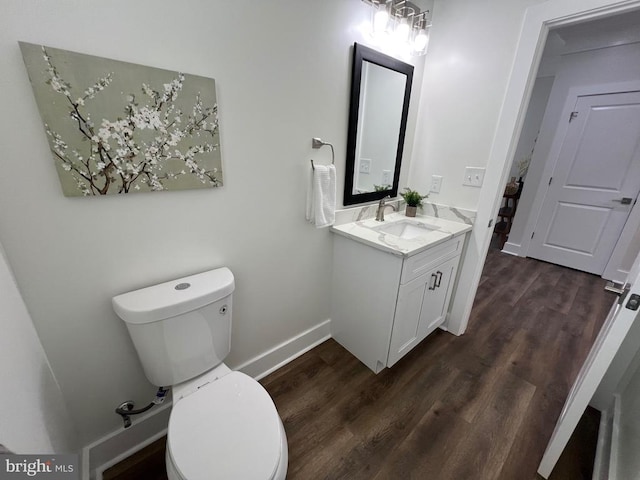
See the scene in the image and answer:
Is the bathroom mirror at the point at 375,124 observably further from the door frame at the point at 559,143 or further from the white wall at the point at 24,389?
the door frame at the point at 559,143

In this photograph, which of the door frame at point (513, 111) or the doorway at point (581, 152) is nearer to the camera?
the door frame at point (513, 111)

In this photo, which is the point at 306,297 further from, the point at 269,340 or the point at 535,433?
the point at 535,433

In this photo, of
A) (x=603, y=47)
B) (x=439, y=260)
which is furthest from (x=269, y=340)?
(x=603, y=47)

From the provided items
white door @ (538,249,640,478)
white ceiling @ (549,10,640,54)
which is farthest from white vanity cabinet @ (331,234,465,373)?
white ceiling @ (549,10,640,54)

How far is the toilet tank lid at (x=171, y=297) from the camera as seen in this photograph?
894 mm

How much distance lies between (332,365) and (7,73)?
187 cm

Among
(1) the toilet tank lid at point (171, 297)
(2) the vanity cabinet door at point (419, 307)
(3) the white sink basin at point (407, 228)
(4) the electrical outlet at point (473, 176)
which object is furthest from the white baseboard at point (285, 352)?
(4) the electrical outlet at point (473, 176)

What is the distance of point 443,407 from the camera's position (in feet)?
4.67


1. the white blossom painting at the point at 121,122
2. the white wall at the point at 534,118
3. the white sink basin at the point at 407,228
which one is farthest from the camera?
the white wall at the point at 534,118

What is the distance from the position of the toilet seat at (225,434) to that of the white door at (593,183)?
390 centimetres

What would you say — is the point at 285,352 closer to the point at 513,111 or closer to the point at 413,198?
the point at 413,198

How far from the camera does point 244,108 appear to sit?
3.58 ft

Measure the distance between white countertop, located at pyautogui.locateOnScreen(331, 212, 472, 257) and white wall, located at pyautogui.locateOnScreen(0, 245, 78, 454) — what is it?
4.40 ft

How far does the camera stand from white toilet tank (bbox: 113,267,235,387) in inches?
36.0
